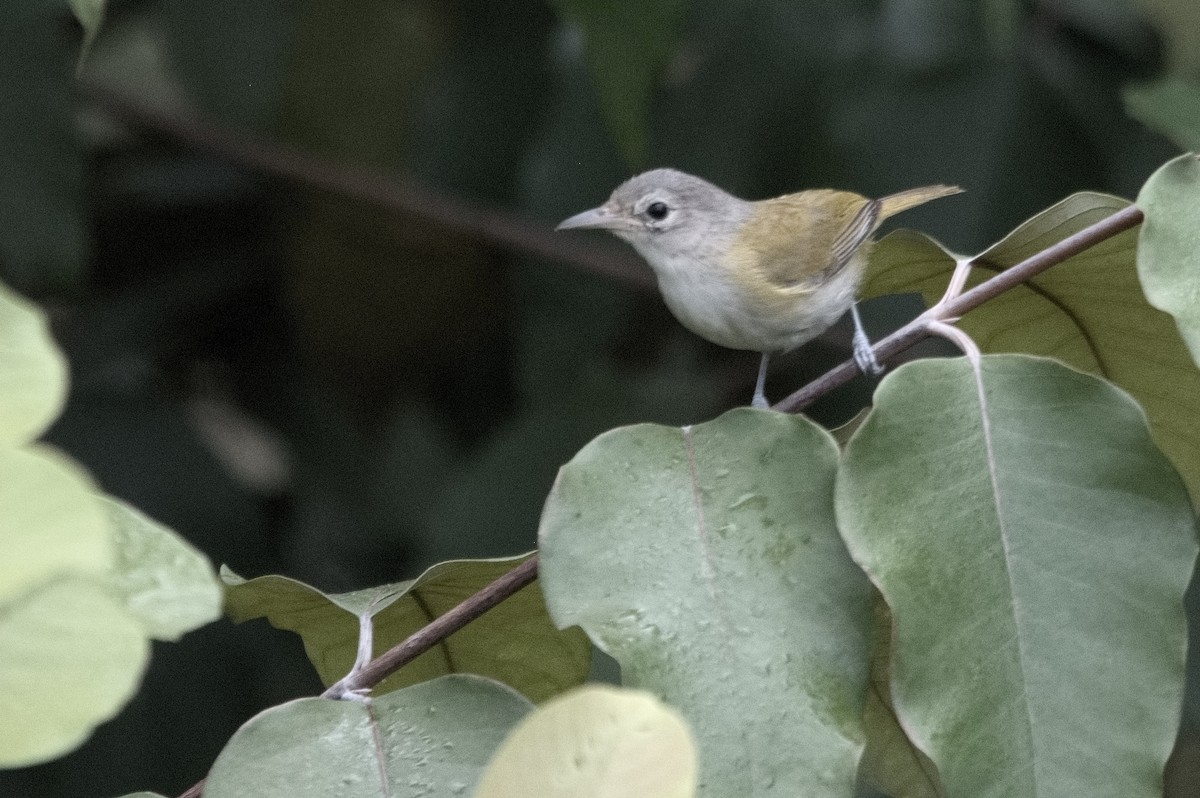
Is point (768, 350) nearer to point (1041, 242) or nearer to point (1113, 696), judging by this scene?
A: point (1041, 242)

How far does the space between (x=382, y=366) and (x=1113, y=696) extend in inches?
112

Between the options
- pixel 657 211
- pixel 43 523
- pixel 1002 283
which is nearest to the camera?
pixel 43 523

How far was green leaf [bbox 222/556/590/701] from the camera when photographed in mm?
1204

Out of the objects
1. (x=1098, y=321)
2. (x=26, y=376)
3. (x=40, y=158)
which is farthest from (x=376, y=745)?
(x=40, y=158)

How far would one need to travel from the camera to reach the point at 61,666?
0.65 meters

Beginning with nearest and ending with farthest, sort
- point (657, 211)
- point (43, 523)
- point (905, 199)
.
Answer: point (43, 523)
point (905, 199)
point (657, 211)

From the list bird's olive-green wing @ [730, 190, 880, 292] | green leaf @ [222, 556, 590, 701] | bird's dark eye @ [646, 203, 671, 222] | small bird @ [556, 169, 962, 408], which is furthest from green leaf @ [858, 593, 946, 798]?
bird's dark eye @ [646, 203, 671, 222]

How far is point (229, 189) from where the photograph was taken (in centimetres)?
359

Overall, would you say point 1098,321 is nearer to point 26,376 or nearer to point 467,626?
point 467,626

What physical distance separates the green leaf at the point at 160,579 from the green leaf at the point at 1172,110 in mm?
1347

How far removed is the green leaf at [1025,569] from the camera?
3.25ft

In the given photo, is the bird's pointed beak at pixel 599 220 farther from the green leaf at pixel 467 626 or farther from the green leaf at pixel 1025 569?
the green leaf at pixel 1025 569

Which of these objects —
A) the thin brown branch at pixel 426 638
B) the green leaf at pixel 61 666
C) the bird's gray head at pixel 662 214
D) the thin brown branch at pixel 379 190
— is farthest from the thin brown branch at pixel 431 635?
the thin brown branch at pixel 379 190

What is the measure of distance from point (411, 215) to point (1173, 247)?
212cm
